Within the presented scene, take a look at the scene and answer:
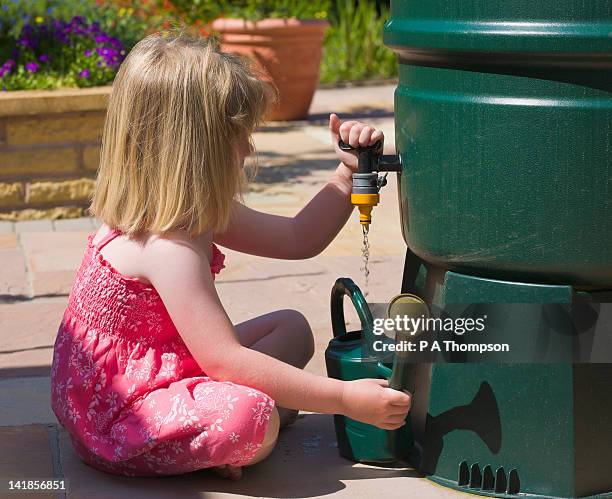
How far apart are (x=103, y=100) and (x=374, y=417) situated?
11.0ft

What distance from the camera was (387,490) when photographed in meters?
2.50

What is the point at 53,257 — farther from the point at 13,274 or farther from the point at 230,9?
the point at 230,9

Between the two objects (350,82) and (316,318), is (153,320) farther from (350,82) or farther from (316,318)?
(350,82)

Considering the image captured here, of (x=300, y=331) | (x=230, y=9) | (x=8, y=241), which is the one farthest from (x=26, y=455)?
(x=230, y=9)

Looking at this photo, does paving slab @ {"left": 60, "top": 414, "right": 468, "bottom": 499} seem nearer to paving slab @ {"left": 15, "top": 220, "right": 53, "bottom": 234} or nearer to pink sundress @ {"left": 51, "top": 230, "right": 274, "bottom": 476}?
pink sundress @ {"left": 51, "top": 230, "right": 274, "bottom": 476}

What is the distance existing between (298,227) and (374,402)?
0.60 meters

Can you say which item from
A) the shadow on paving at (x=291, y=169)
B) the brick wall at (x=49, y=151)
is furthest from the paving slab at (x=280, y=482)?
the shadow on paving at (x=291, y=169)

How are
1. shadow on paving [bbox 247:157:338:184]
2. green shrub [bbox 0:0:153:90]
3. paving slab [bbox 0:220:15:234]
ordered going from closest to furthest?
paving slab [bbox 0:220:15:234] < green shrub [bbox 0:0:153:90] < shadow on paving [bbox 247:157:338:184]

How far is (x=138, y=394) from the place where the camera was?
252cm

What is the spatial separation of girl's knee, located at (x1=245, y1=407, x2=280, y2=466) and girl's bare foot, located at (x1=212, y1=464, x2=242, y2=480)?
0.10 feet

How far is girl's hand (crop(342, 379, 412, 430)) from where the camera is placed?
7.98ft

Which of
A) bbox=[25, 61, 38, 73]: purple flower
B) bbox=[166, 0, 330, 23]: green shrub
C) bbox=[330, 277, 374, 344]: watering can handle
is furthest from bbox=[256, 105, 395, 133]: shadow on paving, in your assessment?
bbox=[330, 277, 374, 344]: watering can handle

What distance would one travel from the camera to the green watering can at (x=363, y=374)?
8.44 ft

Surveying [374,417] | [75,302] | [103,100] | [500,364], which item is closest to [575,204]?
[500,364]
